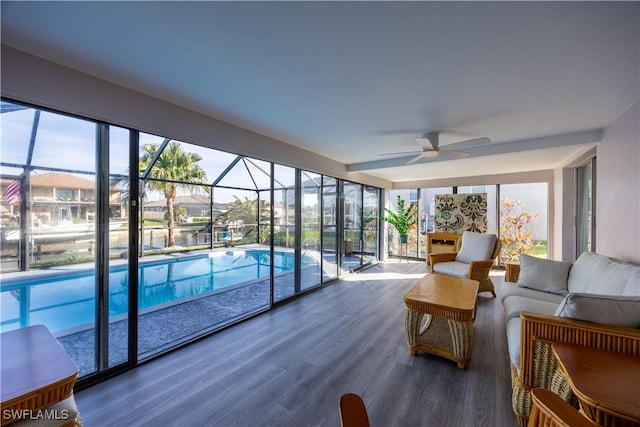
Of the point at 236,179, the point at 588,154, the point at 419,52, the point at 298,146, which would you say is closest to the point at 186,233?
the point at 236,179

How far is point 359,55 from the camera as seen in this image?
1680 mm

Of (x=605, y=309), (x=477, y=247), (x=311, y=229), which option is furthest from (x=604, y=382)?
(x=311, y=229)

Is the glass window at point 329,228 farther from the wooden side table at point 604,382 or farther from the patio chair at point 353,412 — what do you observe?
the patio chair at point 353,412

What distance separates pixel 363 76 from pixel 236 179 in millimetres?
5631

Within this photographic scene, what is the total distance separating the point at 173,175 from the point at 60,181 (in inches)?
153

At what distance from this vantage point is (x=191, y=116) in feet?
8.54

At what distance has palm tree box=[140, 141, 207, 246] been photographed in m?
5.11

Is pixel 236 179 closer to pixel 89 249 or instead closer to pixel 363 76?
pixel 89 249

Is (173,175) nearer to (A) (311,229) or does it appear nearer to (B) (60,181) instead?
(A) (311,229)

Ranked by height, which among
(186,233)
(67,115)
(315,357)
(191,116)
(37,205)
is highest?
(191,116)

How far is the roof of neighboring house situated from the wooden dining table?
3.71ft

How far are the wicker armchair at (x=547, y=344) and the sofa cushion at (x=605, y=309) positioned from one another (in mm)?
48

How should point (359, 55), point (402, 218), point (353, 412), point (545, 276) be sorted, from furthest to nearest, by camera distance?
point (402, 218)
point (545, 276)
point (359, 55)
point (353, 412)

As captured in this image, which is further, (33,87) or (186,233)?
(186,233)
